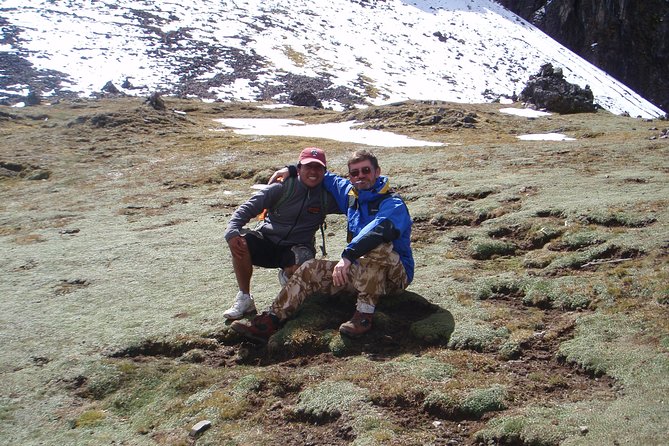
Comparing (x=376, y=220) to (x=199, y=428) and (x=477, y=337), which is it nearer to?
(x=477, y=337)

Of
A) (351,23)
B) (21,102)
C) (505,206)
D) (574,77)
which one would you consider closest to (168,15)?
(351,23)

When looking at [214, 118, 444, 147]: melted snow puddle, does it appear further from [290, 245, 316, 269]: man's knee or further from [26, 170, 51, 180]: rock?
[290, 245, 316, 269]: man's knee

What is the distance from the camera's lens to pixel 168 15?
14138cm

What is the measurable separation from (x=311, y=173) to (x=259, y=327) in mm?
3342

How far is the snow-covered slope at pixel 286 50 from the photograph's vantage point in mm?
109250

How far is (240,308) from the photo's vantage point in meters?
Result: 11.3

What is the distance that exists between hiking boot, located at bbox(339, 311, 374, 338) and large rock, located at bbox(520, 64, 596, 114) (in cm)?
6530

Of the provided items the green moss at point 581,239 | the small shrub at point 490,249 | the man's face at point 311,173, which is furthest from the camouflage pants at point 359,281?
the green moss at point 581,239

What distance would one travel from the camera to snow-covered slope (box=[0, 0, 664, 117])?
358ft

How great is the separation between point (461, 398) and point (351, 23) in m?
159

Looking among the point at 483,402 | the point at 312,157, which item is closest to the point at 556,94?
the point at 312,157

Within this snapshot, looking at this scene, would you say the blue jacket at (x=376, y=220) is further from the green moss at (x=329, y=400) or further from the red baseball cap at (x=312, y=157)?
the green moss at (x=329, y=400)

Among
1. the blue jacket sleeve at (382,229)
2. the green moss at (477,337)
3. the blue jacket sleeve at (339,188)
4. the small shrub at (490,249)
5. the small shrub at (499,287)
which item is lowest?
the green moss at (477,337)

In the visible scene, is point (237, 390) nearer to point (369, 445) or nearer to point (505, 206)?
point (369, 445)
